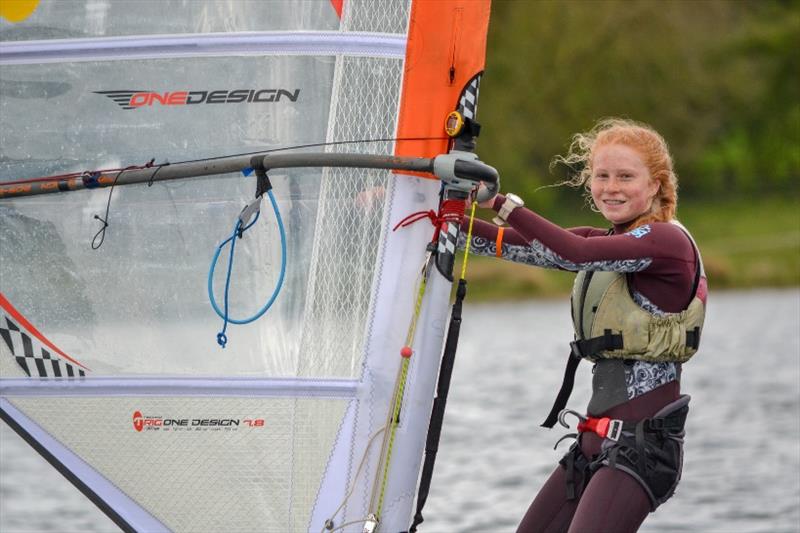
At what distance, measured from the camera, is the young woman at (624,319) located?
4.27 m

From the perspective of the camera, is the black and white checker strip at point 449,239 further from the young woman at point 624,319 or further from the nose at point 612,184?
the nose at point 612,184

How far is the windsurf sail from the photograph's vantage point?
183 inches

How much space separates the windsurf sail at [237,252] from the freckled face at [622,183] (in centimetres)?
43

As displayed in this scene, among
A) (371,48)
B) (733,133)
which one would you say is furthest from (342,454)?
(733,133)

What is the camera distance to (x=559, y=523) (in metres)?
4.56

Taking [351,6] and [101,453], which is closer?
[351,6]

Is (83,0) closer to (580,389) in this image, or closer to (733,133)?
(580,389)

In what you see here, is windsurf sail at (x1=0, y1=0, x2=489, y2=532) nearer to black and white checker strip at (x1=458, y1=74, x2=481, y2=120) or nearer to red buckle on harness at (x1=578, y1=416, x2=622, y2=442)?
black and white checker strip at (x1=458, y1=74, x2=481, y2=120)

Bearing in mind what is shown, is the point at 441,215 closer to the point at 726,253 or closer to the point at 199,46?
the point at 199,46

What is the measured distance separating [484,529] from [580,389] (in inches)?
260

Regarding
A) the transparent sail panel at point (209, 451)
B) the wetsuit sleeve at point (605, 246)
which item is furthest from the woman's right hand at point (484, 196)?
the transparent sail panel at point (209, 451)

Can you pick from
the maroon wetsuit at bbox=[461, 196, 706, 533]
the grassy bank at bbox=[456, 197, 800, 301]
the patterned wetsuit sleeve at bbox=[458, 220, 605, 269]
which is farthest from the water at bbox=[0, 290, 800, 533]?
the grassy bank at bbox=[456, 197, 800, 301]

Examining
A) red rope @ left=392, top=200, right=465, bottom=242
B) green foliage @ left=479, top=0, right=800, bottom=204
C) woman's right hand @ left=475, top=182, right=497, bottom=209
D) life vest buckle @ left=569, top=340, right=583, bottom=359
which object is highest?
green foliage @ left=479, top=0, right=800, bottom=204

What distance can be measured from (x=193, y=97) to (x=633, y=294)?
162cm
